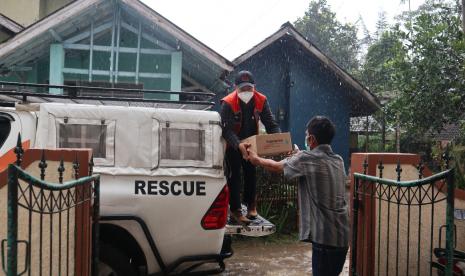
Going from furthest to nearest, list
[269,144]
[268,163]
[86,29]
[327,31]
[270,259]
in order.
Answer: [327,31] → [86,29] → [270,259] → [269,144] → [268,163]

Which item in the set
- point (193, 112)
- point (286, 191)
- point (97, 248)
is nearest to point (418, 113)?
point (286, 191)

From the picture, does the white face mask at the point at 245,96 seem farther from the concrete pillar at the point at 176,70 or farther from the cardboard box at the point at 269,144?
the concrete pillar at the point at 176,70

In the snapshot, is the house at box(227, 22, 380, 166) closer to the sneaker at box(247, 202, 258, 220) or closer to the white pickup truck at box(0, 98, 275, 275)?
the sneaker at box(247, 202, 258, 220)

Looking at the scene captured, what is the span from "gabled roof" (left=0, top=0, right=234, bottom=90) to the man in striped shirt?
5.95 metres

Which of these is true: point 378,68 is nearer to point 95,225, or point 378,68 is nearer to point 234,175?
point 234,175

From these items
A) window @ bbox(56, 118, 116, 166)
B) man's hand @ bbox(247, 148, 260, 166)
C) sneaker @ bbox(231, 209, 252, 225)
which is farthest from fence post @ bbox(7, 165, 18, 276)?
sneaker @ bbox(231, 209, 252, 225)

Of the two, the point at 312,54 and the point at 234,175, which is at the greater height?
the point at 312,54

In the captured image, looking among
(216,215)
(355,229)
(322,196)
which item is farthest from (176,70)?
(322,196)

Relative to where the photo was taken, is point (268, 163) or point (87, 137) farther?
point (87, 137)

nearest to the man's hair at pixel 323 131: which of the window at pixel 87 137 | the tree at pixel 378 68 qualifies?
the window at pixel 87 137

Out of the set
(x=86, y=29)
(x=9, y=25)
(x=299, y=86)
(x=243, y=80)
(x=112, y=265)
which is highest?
(x=9, y=25)

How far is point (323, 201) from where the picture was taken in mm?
3328

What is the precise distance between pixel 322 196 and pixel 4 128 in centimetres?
293

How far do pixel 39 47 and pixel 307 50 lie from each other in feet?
22.9
